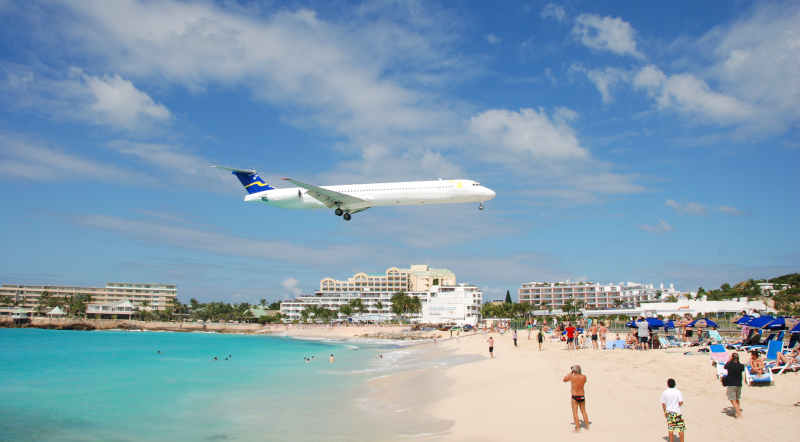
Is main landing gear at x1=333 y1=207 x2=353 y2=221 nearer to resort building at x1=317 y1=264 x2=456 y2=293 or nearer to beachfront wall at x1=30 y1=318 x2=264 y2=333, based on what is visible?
beachfront wall at x1=30 y1=318 x2=264 y2=333

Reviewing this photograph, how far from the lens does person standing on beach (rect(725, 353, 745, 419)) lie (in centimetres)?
977

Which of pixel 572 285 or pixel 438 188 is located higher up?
pixel 438 188

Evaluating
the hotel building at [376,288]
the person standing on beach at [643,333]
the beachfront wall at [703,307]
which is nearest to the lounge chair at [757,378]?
the person standing on beach at [643,333]

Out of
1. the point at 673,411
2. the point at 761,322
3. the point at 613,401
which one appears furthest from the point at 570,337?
the point at 673,411

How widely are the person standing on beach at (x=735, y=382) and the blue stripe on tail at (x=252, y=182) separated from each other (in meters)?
33.7

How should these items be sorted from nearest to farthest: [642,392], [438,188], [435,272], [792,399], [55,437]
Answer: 1. [792,399]
2. [642,392]
3. [55,437]
4. [438,188]
5. [435,272]

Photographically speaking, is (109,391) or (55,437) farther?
(109,391)

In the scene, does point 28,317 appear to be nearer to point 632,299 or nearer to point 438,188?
point 438,188

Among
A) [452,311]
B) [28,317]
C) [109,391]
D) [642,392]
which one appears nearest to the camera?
[642,392]

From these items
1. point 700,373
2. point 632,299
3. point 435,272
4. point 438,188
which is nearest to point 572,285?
point 632,299

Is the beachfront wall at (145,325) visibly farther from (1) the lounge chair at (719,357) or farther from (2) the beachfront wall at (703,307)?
(1) the lounge chair at (719,357)

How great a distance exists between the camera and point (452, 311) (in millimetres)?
92188

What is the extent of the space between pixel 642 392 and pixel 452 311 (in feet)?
263

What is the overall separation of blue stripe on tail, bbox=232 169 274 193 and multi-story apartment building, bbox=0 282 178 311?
134331mm
